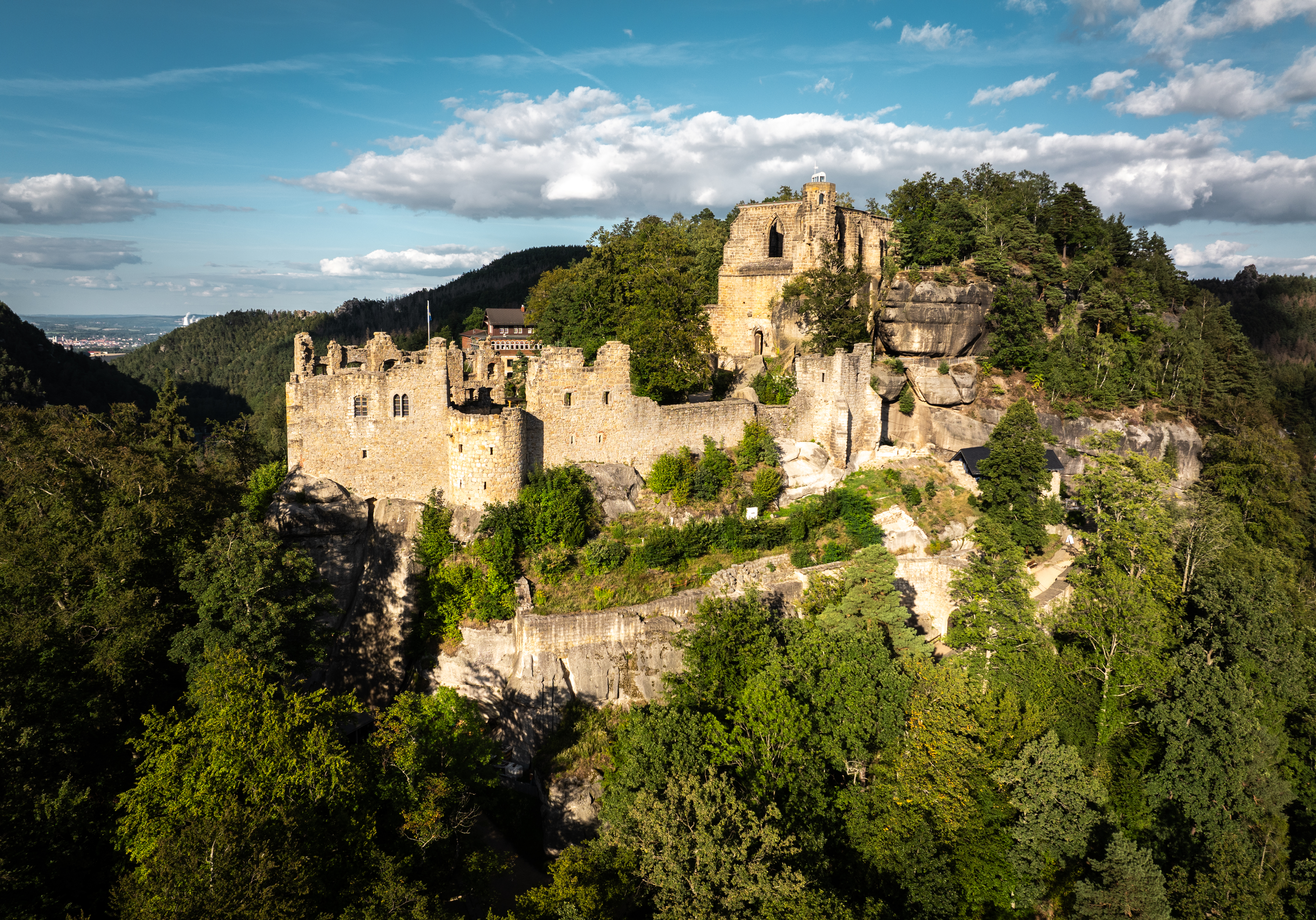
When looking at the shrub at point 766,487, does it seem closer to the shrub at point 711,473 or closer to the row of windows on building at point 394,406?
the shrub at point 711,473

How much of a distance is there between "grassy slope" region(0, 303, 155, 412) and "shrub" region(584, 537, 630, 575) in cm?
5963

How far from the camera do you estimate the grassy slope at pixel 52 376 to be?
2552 inches

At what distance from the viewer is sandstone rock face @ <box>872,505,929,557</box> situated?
31.8 metres

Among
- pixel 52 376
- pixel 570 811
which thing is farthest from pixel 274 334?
pixel 570 811

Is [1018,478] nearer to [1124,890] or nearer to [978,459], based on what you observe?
[978,459]

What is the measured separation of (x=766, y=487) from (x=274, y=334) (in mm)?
120128

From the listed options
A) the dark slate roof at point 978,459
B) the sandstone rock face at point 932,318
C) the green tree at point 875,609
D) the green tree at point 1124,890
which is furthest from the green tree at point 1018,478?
the green tree at point 1124,890

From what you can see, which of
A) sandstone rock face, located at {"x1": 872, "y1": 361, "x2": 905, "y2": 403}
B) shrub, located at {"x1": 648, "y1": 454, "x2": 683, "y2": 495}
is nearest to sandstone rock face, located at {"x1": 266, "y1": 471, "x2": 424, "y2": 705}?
shrub, located at {"x1": 648, "y1": 454, "x2": 683, "y2": 495}

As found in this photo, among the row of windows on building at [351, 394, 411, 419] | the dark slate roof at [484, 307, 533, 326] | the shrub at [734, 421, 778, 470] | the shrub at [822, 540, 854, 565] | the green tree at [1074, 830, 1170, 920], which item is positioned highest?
the dark slate roof at [484, 307, 533, 326]

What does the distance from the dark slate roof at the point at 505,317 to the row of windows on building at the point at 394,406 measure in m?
43.1

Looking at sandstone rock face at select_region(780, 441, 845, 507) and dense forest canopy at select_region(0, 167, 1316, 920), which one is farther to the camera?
sandstone rock face at select_region(780, 441, 845, 507)

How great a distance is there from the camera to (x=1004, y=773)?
72.2 ft

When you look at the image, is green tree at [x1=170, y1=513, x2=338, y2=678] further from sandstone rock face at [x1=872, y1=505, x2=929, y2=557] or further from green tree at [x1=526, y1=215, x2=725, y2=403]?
sandstone rock face at [x1=872, y1=505, x2=929, y2=557]

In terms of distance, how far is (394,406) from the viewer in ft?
88.5
